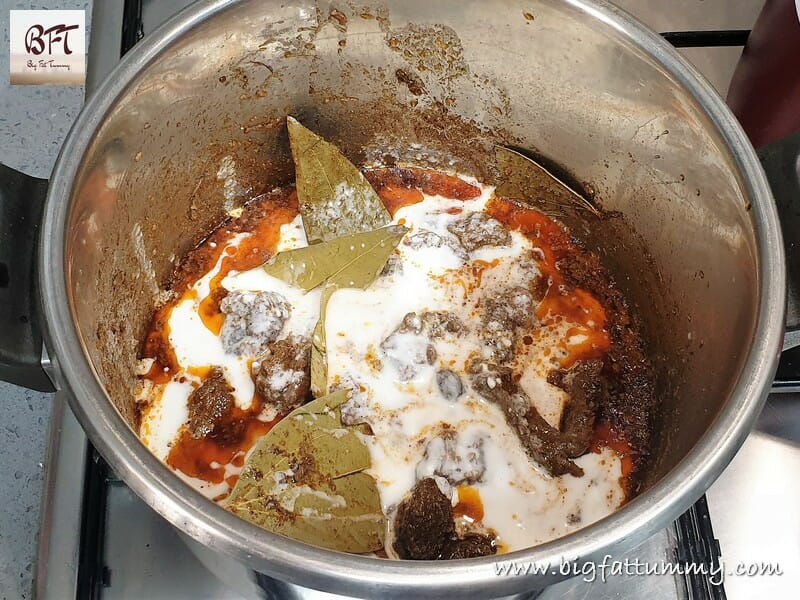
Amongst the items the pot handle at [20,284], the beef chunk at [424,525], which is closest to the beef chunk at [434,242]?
the beef chunk at [424,525]

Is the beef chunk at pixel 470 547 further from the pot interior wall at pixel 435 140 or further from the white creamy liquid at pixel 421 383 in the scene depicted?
the pot interior wall at pixel 435 140

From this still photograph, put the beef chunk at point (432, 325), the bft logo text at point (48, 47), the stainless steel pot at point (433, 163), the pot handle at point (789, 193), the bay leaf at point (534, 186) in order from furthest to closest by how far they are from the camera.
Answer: the bft logo text at point (48, 47), the bay leaf at point (534, 186), the beef chunk at point (432, 325), the pot handle at point (789, 193), the stainless steel pot at point (433, 163)

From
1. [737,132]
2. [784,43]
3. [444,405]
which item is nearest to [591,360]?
[444,405]

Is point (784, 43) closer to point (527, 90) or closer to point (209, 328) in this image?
point (527, 90)

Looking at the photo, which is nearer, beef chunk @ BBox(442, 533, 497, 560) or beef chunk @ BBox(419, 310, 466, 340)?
beef chunk @ BBox(442, 533, 497, 560)

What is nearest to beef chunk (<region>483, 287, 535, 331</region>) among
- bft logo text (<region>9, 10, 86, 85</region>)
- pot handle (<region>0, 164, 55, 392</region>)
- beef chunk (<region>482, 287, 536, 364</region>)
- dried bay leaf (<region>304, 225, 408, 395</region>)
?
beef chunk (<region>482, 287, 536, 364</region>)

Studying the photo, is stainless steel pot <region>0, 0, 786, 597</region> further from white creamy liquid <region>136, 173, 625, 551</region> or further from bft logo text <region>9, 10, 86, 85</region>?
bft logo text <region>9, 10, 86, 85</region>
